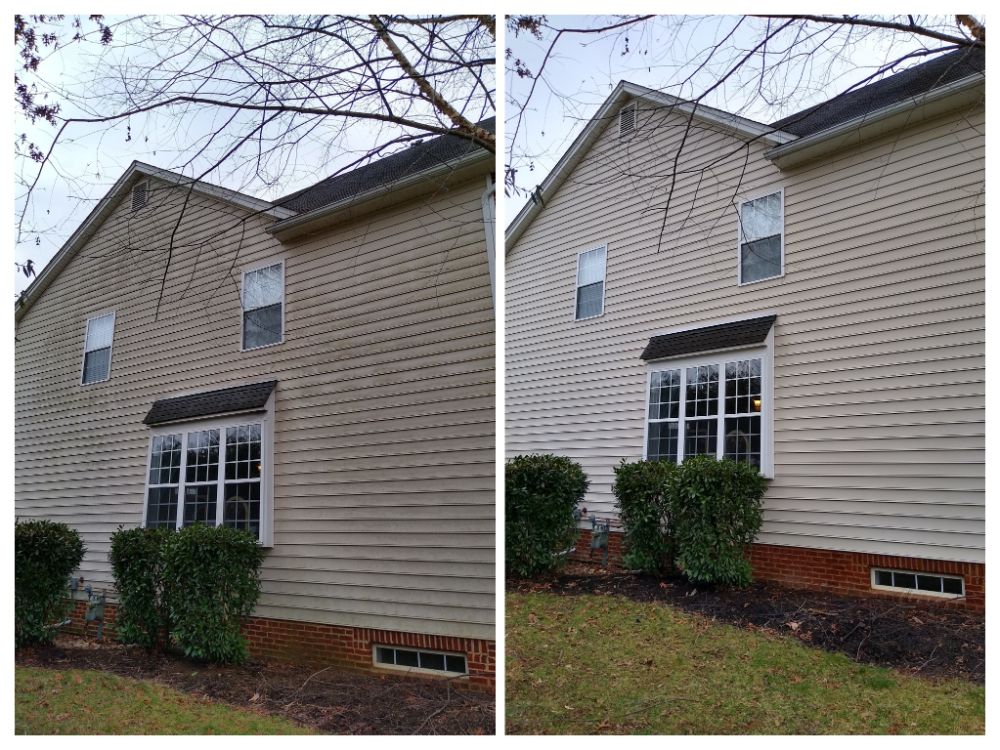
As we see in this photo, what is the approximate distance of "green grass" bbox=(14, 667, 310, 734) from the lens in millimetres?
3424

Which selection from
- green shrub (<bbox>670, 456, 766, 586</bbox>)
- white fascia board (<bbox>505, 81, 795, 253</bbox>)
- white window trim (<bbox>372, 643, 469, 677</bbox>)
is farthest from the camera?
green shrub (<bbox>670, 456, 766, 586</bbox>)

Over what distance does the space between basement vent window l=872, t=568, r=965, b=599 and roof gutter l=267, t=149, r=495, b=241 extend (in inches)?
108

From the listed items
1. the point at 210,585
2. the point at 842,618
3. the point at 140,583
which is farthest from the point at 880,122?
the point at 140,583

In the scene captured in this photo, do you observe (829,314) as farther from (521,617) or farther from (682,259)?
(521,617)

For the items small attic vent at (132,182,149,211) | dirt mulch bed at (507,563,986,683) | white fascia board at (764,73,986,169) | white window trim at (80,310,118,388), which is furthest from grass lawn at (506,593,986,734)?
small attic vent at (132,182,149,211)

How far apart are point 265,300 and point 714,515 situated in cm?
267

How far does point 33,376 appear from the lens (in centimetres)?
386

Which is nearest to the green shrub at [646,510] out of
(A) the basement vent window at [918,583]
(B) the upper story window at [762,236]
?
(A) the basement vent window at [918,583]

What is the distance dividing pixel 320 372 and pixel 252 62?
5.07 ft

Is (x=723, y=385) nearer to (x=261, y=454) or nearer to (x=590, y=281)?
(x=590, y=281)

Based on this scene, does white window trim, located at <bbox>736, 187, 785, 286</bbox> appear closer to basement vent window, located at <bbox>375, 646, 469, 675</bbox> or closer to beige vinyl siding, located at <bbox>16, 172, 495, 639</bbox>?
beige vinyl siding, located at <bbox>16, 172, 495, 639</bbox>

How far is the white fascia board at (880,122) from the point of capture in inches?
149
